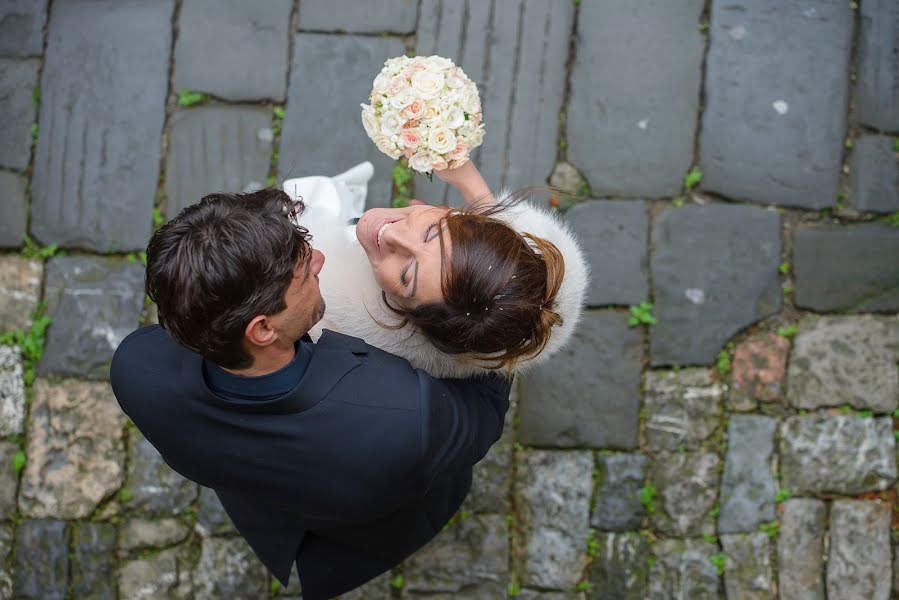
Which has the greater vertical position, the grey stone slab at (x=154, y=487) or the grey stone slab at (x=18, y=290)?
the grey stone slab at (x=18, y=290)

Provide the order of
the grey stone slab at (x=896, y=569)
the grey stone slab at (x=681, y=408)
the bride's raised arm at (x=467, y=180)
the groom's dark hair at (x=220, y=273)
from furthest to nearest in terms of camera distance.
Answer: the grey stone slab at (x=681, y=408) < the grey stone slab at (x=896, y=569) < the bride's raised arm at (x=467, y=180) < the groom's dark hair at (x=220, y=273)

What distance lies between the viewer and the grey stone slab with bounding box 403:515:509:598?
3.88m

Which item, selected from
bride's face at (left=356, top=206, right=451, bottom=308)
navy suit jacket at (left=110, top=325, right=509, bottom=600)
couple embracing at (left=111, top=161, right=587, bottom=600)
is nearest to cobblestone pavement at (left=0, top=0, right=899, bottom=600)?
couple embracing at (left=111, top=161, right=587, bottom=600)

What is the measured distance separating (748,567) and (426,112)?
2706mm

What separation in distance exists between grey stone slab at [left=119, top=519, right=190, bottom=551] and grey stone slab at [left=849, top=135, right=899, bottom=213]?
3.71 meters

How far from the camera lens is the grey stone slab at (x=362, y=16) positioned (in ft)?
13.5

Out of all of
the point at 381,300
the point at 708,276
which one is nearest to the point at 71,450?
the point at 381,300

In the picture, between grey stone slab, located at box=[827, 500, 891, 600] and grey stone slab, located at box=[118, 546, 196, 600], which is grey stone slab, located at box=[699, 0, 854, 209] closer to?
grey stone slab, located at box=[827, 500, 891, 600]

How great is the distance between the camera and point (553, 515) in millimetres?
3908

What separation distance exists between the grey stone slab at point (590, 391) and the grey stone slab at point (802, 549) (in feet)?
2.71

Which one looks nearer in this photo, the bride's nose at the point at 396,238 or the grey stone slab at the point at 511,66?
the bride's nose at the point at 396,238

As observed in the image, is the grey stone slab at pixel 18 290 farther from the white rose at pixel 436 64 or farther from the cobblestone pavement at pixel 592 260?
the white rose at pixel 436 64

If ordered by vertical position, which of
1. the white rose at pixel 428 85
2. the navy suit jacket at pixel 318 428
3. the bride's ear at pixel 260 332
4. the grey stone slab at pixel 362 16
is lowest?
the navy suit jacket at pixel 318 428

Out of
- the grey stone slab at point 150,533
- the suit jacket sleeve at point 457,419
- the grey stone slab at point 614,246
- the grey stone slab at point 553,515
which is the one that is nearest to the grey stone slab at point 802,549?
the grey stone slab at point 553,515
